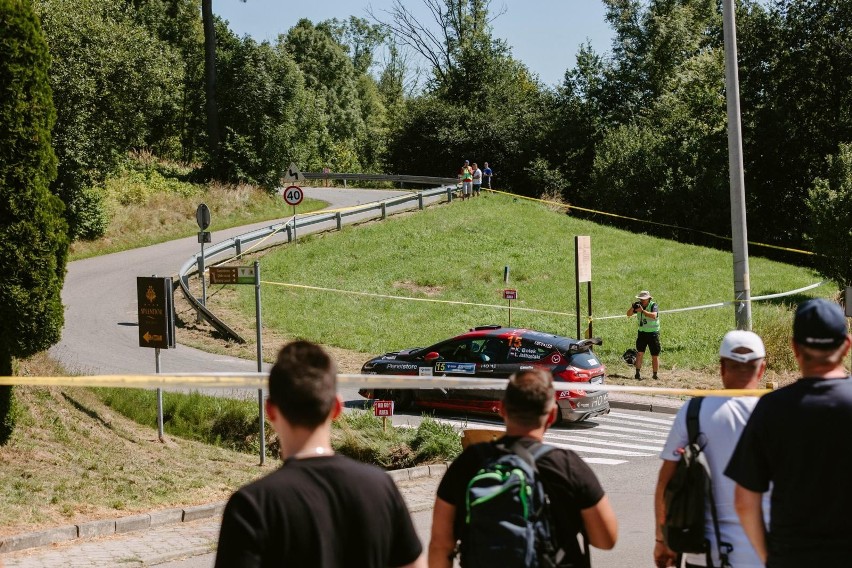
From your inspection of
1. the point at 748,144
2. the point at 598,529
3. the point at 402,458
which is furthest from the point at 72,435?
the point at 748,144

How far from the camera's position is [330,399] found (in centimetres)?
346

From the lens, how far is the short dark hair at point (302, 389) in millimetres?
3402

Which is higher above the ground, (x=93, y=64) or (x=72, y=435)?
(x=93, y=64)

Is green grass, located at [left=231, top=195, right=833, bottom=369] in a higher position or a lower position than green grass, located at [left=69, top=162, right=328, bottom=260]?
lower

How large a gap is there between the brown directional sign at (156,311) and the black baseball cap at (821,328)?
451 inches

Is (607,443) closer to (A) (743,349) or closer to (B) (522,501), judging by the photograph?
(A) (743,349)

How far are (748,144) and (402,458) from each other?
1366 inches

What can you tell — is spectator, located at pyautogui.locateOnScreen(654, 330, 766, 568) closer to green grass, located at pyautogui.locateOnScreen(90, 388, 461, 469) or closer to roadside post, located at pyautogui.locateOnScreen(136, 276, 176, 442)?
green grass, located at pyautogui.locateOnScreen(90, 388, 461, 469)

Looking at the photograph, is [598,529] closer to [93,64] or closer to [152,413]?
[152,413]

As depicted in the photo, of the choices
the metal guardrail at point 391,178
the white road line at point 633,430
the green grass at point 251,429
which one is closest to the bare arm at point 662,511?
the green grass at point 251,429

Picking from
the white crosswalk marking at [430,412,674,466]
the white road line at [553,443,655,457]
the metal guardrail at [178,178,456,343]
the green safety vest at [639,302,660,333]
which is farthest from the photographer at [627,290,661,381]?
the metal guardrail at [178,178,456,343]

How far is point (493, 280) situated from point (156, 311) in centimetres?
1602

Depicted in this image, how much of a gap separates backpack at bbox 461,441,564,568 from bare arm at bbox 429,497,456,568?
206 mm

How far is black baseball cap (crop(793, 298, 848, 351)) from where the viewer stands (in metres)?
4.31
